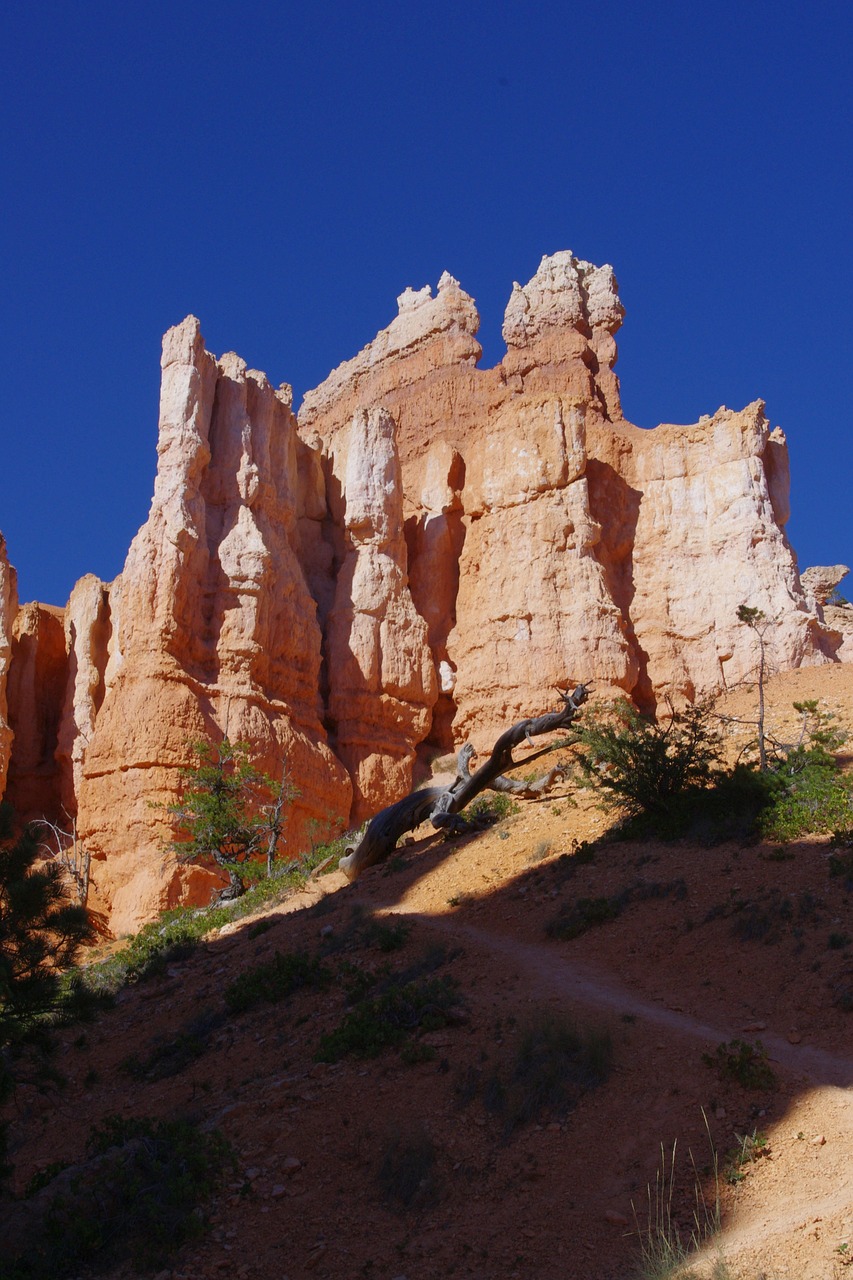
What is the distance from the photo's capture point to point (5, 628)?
110ft

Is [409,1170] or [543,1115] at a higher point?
[543,1115]

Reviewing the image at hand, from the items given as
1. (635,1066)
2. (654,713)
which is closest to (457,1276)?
(635,1066)

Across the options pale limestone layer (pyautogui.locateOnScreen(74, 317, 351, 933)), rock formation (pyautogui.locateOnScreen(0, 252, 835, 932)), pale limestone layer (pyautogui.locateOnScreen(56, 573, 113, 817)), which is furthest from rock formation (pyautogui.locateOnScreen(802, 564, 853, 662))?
pale limestone layer (pyautogui.locateOnScreen(56, 573, 113, 817))

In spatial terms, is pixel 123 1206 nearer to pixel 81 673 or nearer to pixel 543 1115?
pixel 543 1115

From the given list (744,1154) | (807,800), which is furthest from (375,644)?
(744,1154)

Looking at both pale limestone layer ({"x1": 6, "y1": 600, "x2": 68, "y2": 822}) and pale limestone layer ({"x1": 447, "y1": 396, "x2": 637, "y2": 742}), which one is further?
pale limestone layer ({"x1": 6, "y1": 600, "x2": 68, "y2": 822})

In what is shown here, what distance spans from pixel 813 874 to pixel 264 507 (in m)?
24.9

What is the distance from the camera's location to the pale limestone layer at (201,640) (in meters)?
27.2

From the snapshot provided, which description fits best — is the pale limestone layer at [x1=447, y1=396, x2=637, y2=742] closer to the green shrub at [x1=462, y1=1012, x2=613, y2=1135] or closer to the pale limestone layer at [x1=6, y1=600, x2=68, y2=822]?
the pale limestone layer at [x1=6, y1=600, x2=68, y2=822]

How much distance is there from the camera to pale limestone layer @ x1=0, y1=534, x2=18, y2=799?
31.4m

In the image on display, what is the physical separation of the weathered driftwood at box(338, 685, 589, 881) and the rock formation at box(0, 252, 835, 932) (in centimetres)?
1000

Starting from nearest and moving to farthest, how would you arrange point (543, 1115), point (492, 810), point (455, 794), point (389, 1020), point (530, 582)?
1. point (543, 1115)
2. point (389, 1020)
3. point (492, 810)
4. point (455, 794)
5. point (530, 582)

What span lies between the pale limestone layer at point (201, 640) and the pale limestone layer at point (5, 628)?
2.62m

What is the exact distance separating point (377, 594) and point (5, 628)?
11.9 metres
